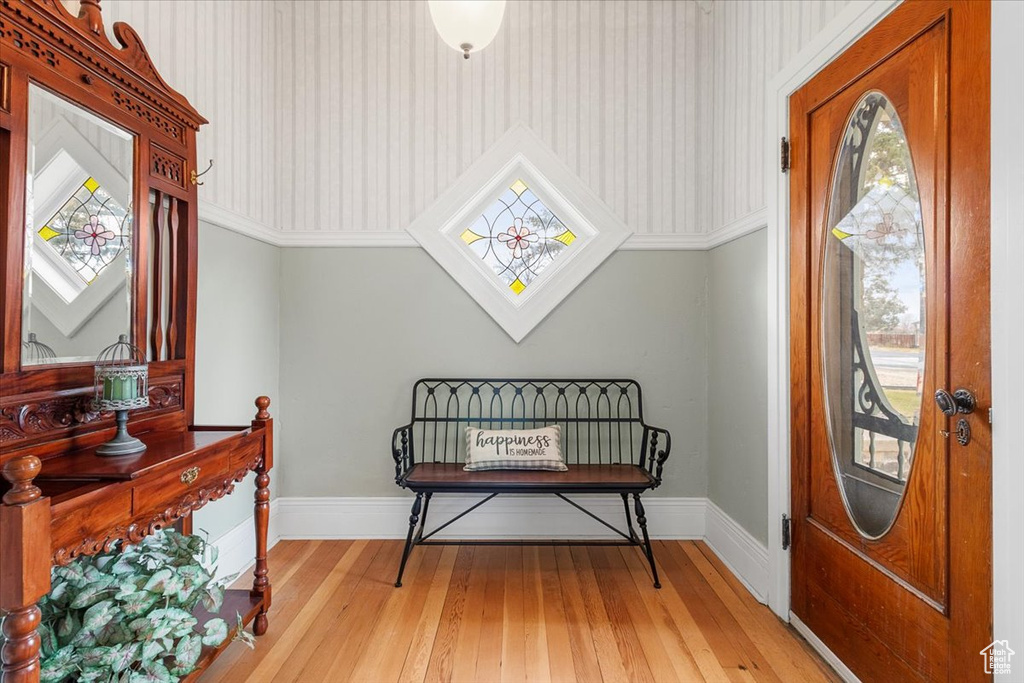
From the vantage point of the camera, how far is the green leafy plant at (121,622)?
50.6 inches

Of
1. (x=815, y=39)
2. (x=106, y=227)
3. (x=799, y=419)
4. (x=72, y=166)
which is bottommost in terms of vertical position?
(x=799, y=419)

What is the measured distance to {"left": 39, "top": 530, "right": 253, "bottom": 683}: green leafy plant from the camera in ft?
4.22

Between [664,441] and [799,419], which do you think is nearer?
[799,419]

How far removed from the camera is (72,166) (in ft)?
4.89

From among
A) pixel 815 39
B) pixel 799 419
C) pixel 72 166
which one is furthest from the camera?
pixel 799 419

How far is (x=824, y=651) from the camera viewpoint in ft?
6.01

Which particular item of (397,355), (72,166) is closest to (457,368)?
(397,355)

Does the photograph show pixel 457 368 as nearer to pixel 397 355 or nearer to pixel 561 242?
pixel 397 355

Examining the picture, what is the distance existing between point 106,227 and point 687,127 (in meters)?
2.82

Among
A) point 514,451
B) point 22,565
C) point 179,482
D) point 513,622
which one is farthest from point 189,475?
point 514,451

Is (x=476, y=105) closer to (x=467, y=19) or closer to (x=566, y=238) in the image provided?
(x=566, y=238)

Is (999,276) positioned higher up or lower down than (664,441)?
higher up

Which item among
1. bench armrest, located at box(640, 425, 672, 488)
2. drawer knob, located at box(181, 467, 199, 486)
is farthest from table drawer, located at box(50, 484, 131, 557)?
bench armrest, located at box(640, 425, 672, 488)

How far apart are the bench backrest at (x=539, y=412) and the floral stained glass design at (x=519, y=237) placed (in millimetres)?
628
